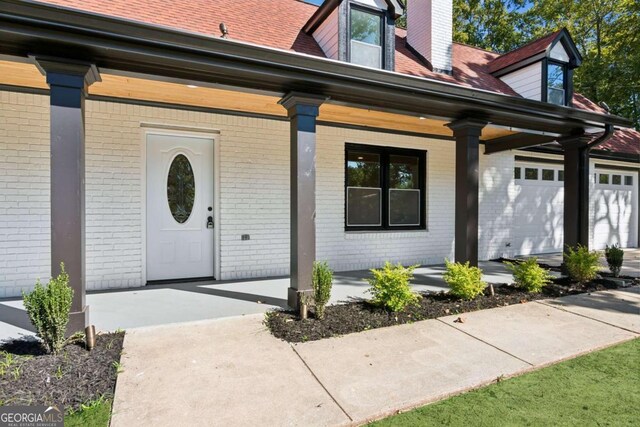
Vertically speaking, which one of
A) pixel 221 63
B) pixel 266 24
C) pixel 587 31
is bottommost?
pixel 221 63

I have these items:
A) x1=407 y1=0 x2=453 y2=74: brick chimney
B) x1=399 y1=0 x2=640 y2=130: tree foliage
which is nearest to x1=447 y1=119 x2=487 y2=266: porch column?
x1=407 y1=0 x2=453 y2=74: brick chimney

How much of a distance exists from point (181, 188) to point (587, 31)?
749 inches

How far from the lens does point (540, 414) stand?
2.36m

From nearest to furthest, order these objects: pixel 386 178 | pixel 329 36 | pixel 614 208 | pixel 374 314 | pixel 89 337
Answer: pixel 89 337, pixel 374 314, pixel 329 36, pixel 386 178, pixel 614 208

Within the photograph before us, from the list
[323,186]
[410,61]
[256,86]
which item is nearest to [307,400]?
[256,86]

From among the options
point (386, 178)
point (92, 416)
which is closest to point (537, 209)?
point (386, 178)

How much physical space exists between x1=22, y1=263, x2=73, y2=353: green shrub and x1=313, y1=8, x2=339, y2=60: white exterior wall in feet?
15.5

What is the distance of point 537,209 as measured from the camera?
890 cm

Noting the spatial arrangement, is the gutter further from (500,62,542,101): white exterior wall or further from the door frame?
(500,62,542,101): white exterior wall

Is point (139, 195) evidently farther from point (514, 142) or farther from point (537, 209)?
point (537, 209)

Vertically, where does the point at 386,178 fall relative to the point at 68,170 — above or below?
above

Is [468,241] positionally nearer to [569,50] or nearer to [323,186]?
[323,186]

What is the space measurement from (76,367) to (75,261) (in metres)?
0.96

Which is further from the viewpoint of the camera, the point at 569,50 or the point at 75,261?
the point at 569,50
